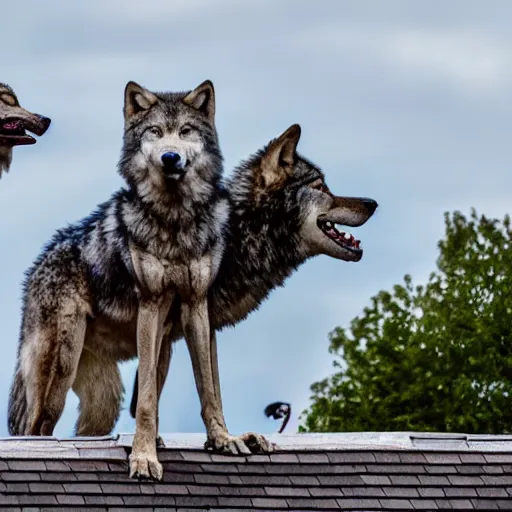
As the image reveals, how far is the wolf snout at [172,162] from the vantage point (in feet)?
49.5

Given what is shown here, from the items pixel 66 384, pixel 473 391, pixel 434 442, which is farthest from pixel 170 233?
pixel 473 391

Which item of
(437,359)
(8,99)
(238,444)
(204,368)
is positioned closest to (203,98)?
(8,99)

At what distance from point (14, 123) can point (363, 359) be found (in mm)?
16468

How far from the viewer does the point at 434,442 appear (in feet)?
50.0

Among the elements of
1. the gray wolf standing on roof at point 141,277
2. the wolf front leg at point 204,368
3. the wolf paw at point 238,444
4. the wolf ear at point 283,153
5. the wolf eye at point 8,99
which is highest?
the wolf eye at point 8,99

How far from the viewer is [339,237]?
16.4m

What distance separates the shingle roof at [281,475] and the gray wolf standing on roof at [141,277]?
0.24 metres

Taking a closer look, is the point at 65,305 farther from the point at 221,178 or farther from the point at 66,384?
the point at 221,178

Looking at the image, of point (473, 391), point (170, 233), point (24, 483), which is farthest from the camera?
point (473, 391)

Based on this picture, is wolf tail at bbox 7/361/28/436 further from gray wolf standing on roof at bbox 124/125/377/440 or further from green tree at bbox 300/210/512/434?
green tree at bbox 300/210/512/434

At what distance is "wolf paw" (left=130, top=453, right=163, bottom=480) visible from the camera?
1438cm

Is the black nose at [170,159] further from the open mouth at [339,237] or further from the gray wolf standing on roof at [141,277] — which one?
the open mouth at [339,237]

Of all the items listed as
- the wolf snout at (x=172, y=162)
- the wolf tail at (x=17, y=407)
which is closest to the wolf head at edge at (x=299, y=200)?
the wolf snout at (x=172, y=162)

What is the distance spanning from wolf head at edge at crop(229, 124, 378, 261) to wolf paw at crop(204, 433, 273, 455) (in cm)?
220
